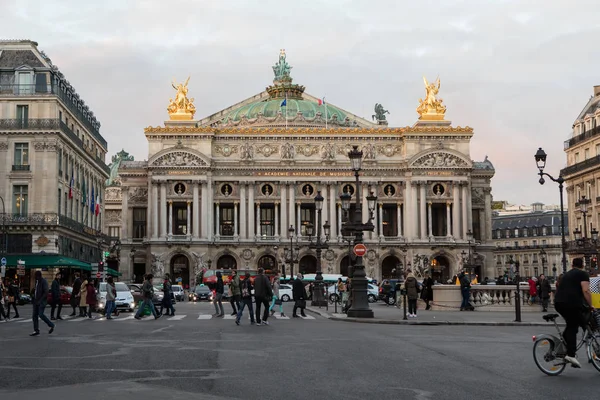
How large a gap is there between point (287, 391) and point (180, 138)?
279 ft

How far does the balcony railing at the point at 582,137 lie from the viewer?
78.7 meters

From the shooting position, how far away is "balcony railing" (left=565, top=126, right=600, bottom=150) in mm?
78688

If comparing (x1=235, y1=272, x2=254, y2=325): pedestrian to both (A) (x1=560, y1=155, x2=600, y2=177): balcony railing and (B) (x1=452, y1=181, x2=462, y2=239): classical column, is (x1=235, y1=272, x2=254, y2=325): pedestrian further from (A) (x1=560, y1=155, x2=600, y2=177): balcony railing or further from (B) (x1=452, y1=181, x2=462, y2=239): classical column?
(B) (x1=452, y1=181, x2=462, y2=239): classical column

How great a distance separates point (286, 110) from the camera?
11300 centimetres

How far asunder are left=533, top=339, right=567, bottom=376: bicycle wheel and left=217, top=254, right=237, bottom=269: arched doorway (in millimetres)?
82793

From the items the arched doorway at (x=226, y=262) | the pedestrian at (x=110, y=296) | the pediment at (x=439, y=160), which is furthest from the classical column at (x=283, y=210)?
the pedestrian at (x=110, y=296)

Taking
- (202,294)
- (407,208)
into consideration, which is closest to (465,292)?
(202,294)

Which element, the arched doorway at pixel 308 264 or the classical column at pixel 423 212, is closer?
the classical column at pixel 423 212

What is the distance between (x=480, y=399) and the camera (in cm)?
1213

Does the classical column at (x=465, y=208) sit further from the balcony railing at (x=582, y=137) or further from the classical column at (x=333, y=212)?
the classical column at (x=333, y=212)

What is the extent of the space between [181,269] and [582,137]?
149ft

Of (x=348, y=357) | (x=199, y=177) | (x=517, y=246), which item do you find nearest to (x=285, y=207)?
(x=199, y=177)

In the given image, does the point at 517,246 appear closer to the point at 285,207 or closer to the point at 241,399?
the point at 285,207

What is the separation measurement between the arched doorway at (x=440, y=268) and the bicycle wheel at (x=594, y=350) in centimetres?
8097
